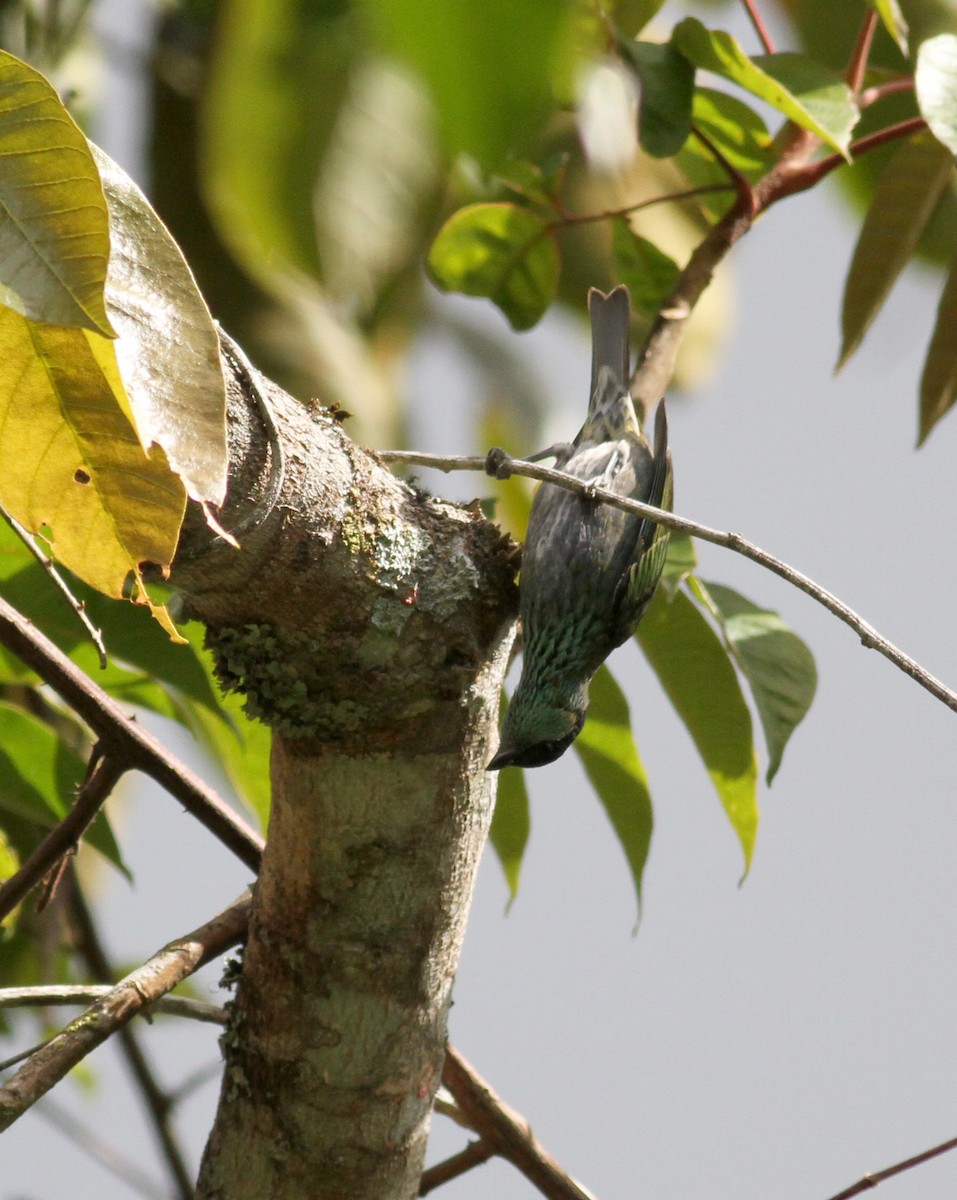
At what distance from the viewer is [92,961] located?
9.26 ft

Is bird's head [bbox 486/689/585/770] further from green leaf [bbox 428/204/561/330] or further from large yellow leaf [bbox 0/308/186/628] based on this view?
large yellow leaf [bbox 0/308/186/628]

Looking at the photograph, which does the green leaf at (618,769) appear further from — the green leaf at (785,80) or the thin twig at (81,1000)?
the green leaf at (785,80)

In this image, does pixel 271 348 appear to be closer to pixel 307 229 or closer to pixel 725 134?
pixel 725 134

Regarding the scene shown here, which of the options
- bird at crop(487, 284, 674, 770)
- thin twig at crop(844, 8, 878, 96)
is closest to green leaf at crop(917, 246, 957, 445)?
thin twig at crop(844, 8, 878, 96)

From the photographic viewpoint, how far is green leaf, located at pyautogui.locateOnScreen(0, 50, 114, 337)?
3.15 feet

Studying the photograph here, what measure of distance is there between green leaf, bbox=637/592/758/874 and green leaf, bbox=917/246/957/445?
2.19ft

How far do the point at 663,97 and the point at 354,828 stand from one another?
1358 millimetres

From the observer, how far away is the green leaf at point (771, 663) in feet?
7.06

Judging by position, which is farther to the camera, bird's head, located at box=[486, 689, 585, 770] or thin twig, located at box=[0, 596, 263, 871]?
bird's head, located at box=[486, 689, 585, 770]

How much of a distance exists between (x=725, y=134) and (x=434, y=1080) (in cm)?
185

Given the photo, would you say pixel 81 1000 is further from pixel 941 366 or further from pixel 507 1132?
pixel 941 366

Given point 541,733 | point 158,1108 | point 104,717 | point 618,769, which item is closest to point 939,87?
point 618,769

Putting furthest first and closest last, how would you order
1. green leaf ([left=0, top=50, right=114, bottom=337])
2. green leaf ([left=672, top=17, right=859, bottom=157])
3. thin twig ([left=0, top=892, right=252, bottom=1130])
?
green leaf ([left=672, top=17, right=859, bottom=157]), thin twig ([left=0, top=892, right=252, bottom=1130]), green leaf ([left=0, top=50, right=114, bottom=337])

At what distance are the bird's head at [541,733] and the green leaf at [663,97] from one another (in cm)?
109
